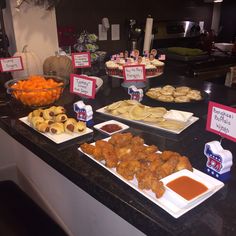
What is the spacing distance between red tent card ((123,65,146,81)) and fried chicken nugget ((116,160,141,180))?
847 millimetres

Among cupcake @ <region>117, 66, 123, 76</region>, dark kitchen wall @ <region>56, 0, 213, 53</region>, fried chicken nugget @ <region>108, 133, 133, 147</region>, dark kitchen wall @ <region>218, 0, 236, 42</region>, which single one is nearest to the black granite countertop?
fried chicken nugget @ <region>108, 133, 133, 147</region>

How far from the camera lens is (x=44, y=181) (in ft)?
5.27

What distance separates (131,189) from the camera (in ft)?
2.58

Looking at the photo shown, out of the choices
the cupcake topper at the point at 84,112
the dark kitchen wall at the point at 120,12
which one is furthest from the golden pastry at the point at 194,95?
the dark kitchen wall at the point at 120,12

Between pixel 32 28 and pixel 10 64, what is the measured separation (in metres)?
0.52

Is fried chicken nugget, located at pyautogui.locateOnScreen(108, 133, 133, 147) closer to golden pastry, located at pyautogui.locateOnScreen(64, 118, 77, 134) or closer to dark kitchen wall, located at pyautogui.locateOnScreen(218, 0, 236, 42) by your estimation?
golden pastry, located at pyautogui.locateOnScreen(64, 118, 77, 134)

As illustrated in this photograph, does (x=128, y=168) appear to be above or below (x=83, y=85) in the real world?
below

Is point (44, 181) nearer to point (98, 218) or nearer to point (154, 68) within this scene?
A: point (98, 218)

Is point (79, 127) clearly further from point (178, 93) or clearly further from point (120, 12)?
point (120, 12)

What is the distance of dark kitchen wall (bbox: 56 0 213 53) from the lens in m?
2.63

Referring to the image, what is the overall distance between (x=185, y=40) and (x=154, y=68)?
1875mm

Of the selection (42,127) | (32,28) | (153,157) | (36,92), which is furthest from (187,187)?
(32,28)

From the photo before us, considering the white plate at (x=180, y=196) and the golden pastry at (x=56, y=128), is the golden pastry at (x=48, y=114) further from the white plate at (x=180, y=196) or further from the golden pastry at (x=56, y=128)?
the white plate at (x=180, y=196)

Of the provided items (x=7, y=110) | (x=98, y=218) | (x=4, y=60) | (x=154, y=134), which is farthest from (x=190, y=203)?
(x=4, y=60)
